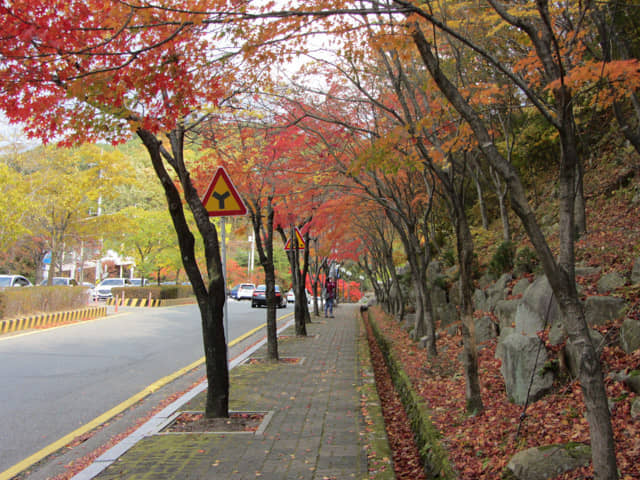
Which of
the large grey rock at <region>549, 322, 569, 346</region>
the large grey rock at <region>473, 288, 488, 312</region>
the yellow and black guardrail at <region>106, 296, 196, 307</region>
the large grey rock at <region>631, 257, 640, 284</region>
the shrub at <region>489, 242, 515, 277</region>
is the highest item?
the shrub at <region>489, 242, 515, 277</region>

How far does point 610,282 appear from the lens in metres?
7.33

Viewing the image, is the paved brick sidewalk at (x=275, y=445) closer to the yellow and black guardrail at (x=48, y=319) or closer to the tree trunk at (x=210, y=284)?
the tree trunk at (x=210, y=284)

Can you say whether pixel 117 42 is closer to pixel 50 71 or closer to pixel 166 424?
pixel 50 71

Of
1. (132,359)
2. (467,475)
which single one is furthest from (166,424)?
(132,359)

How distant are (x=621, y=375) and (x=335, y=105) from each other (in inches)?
310

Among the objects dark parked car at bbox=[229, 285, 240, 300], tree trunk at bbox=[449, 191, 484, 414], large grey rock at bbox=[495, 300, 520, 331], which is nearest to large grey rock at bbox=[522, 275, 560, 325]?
large grey rock at bbox=[495, 300, 520, 331]

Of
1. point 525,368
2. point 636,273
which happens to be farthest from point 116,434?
point 636,273

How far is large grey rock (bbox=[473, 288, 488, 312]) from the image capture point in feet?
40.7

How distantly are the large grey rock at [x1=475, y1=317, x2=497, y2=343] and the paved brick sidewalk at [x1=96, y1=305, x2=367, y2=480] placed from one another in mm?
2897

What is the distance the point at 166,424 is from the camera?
19.7ft

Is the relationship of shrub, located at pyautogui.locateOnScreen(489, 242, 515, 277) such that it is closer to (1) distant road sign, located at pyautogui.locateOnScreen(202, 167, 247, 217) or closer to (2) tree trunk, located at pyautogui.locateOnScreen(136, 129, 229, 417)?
(1) distant road sign, located at pyautogui.locateOnScreen(202, 167, 247, 217)

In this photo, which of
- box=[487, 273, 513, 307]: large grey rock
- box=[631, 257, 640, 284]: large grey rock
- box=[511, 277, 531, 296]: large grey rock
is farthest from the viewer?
box=[487, 273, 513, 307]: large grey rock

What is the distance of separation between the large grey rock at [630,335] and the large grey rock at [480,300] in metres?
6.58

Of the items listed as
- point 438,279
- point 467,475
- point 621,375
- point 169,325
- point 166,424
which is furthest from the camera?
point 169,325
